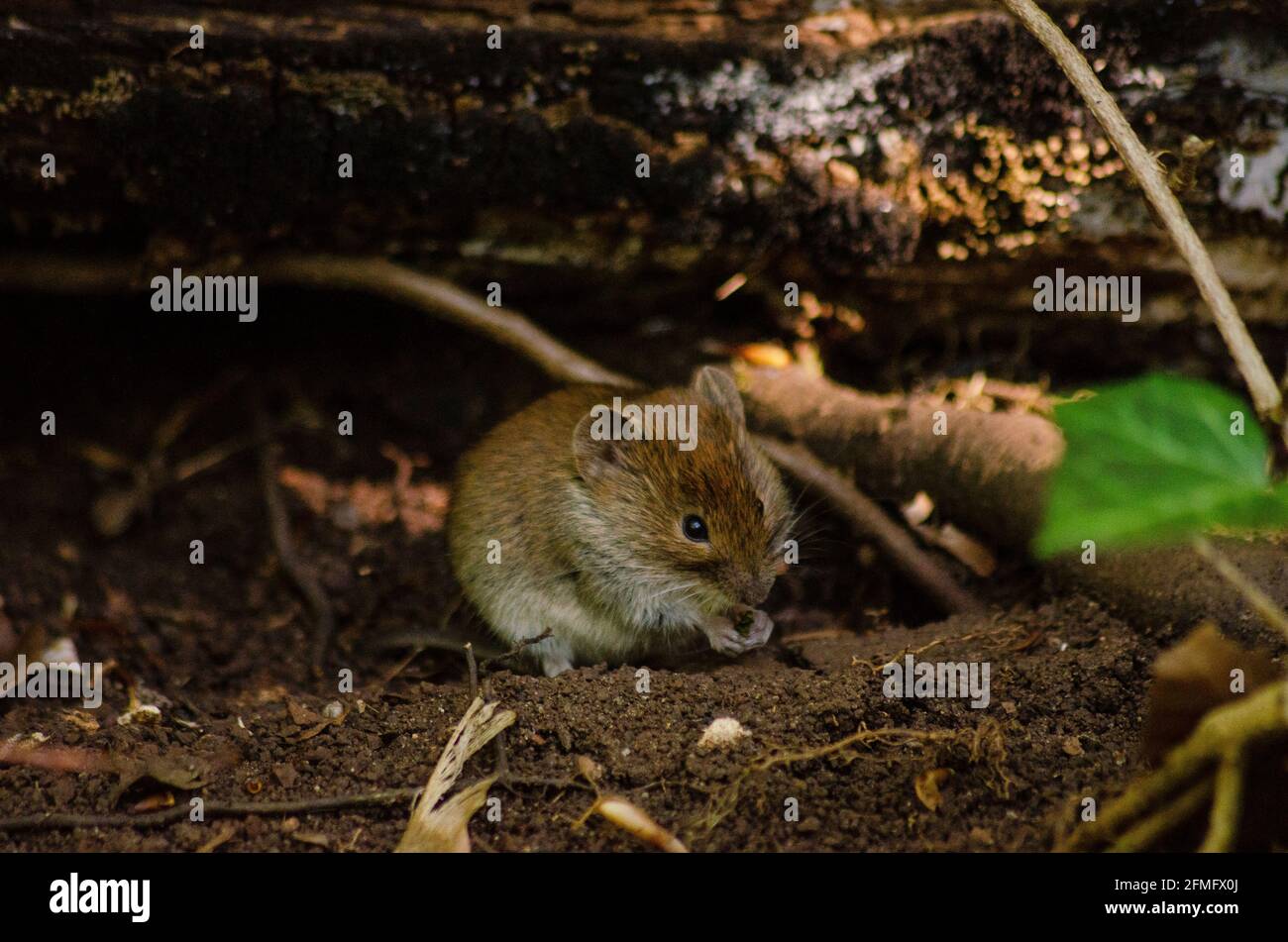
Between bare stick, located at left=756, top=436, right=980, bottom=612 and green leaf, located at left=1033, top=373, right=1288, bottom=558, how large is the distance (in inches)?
96.5

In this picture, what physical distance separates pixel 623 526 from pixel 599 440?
378 millimetres

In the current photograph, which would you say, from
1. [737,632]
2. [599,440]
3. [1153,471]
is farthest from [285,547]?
[1153,471]

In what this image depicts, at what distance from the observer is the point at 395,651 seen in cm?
536

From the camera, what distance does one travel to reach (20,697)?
4359 mm

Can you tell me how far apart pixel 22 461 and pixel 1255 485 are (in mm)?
6046

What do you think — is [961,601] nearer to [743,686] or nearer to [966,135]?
[743,686]

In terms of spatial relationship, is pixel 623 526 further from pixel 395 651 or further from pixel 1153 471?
pixel 1153 471

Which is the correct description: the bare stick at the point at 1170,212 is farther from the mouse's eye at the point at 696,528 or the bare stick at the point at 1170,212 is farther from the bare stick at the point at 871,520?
the mouse's eye at the point at 696,528

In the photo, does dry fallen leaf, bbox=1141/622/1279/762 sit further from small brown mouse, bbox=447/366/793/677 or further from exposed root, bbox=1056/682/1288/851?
small brown mouse, bbox=447/366/793/677

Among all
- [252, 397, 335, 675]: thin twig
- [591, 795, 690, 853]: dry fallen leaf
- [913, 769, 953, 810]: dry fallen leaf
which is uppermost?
[252, 397, 335, 675]: thin twig

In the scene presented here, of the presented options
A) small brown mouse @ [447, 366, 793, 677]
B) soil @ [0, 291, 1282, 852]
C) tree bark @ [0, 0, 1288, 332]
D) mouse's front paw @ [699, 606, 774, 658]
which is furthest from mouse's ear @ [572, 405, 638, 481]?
tree bark @ [0, 0, 1288, 332]

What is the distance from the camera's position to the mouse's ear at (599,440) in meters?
4.70

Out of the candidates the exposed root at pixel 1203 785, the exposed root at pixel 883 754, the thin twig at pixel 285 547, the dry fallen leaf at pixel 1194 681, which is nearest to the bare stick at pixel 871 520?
the exposed root at pixel 883 754

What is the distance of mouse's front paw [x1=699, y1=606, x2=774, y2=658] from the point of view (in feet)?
15.2
